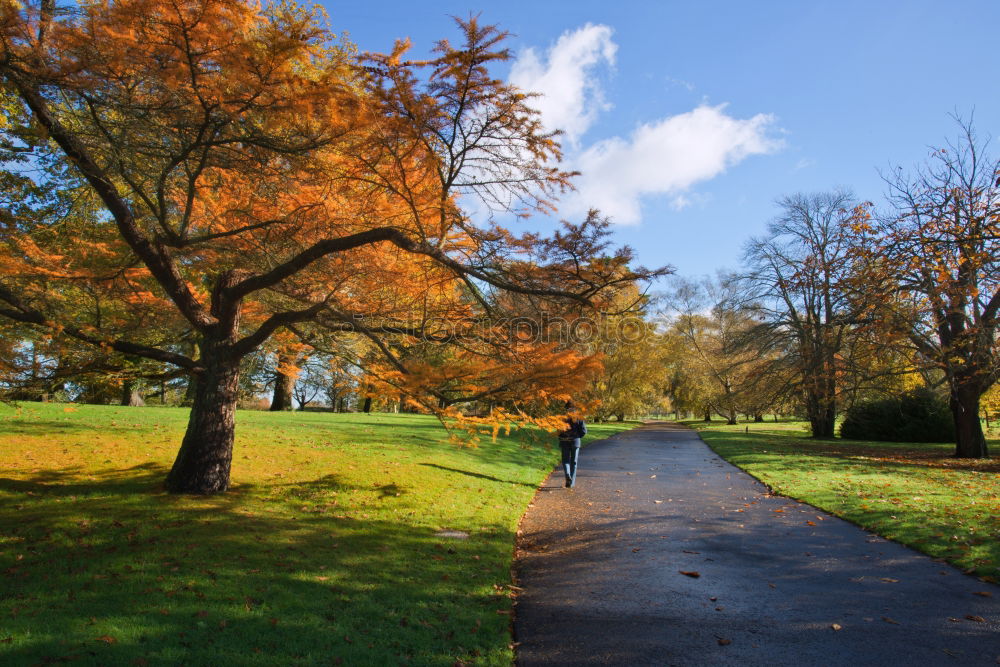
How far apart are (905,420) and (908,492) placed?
65.5 feet

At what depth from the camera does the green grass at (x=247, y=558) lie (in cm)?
366

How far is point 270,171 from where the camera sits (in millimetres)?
7223

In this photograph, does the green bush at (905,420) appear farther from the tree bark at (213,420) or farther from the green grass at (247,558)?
the tree bark at (213,420)

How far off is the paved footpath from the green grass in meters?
0.54

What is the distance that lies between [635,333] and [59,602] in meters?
23.8

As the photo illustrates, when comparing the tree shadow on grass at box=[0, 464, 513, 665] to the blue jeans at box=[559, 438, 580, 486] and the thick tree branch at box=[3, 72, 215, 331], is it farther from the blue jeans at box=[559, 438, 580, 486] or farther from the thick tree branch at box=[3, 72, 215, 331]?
the blue jeans at box=[559, 438, 580, 486]

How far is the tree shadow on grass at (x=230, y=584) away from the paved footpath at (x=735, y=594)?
0.60m

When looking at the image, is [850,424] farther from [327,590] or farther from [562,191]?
[327,590]

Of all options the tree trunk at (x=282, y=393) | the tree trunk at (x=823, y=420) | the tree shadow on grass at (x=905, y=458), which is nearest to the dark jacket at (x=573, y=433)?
the tree shadow on grass at (x=905, y=458)

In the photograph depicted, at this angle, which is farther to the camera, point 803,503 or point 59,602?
point 803,503

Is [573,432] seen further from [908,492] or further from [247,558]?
[247,558]

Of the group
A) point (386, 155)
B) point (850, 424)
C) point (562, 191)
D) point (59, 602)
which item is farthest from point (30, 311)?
point (850, 424)

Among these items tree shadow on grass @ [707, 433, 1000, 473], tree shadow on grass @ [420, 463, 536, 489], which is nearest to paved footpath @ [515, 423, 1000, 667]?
tree shadow on grass @ [420, 463, 536, 489]

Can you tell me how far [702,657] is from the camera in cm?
364
